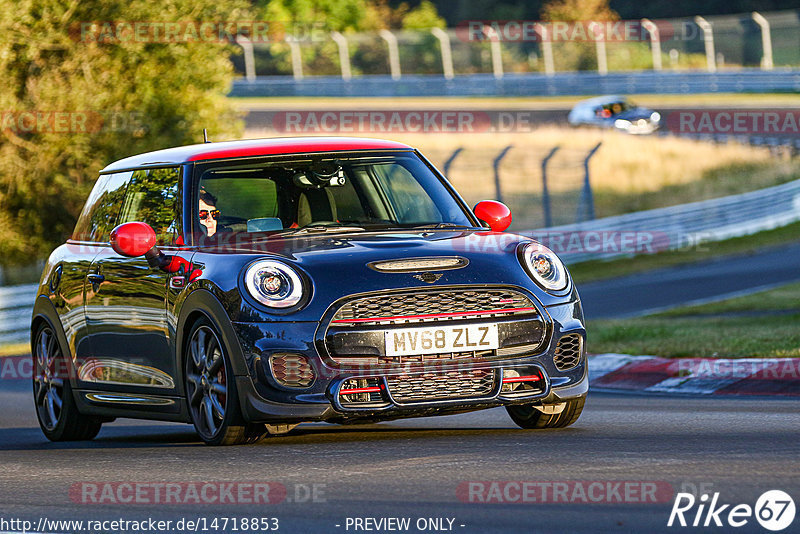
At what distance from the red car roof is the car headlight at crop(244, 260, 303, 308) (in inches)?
48.5

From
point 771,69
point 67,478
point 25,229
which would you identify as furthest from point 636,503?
point 771,69

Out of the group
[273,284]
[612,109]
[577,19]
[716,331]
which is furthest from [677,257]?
[577,19]

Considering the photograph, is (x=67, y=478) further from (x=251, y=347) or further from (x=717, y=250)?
(x=717, y=250)

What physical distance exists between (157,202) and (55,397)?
1.67m

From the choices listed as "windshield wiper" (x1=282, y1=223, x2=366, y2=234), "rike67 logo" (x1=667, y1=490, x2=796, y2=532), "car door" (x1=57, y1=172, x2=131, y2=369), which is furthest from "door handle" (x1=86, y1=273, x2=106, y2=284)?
"rike67 logo" (x1=667, y1=490, x2=796, y2=532)

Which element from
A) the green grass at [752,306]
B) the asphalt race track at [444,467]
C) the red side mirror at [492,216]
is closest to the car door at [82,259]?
the asphalt race track at [444,467]

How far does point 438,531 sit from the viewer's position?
17.6ft

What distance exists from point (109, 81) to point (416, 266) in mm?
18758

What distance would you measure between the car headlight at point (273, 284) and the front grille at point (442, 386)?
63 cm

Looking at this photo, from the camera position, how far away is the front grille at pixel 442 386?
24.3ft

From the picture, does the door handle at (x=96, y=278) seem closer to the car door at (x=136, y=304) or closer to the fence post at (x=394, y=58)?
the car door at (x=136, y=304)

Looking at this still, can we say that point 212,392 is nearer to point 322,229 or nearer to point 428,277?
point 322,229

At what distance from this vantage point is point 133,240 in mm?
8195

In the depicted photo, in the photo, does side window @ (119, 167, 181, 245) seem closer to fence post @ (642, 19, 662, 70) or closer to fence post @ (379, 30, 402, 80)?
fence post @ (642, 19, 662, 70)
